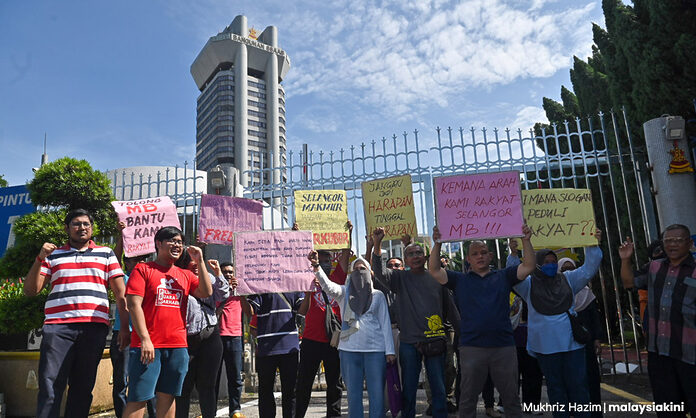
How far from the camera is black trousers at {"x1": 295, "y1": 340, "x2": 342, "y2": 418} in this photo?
186 inches

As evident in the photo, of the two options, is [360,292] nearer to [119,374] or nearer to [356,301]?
[356,301]

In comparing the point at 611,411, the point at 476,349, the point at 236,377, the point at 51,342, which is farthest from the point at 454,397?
the point at 51,342

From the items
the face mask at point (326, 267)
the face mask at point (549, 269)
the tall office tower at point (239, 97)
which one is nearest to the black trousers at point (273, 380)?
the face mask at point (326, 267)

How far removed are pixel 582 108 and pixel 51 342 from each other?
15304 millimetres

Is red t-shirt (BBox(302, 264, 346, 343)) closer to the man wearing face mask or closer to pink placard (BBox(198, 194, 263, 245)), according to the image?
the man wearing face mask

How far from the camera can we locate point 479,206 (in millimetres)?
4789

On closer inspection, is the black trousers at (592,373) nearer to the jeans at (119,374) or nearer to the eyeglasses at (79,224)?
the jeans at (119,374)

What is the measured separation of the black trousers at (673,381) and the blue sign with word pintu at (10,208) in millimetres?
8989

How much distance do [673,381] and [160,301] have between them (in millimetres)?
3964

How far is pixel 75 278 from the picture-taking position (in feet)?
12.2

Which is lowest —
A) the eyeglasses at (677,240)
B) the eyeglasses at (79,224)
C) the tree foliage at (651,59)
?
the eyeglasses at (677,240)

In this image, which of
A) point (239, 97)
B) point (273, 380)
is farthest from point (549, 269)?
point (239, 97)

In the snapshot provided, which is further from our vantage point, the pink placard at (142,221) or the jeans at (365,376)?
the pink placard at (142,221)

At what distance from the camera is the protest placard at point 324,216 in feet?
19.9
